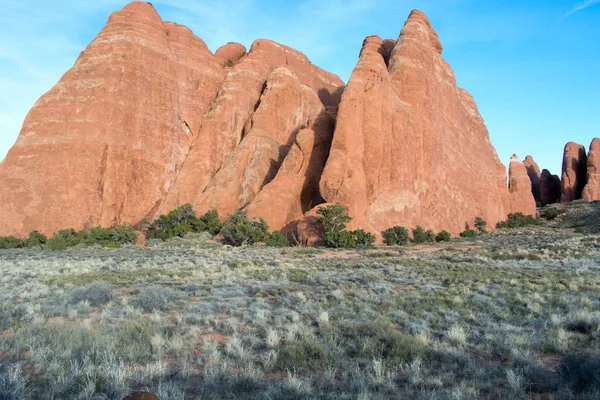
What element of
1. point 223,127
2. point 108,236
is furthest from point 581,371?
point 223,127

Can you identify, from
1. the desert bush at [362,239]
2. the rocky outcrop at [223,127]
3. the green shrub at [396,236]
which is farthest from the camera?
the rocky outcrop at [223,127]

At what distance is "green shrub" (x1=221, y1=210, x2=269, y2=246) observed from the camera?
104 ft

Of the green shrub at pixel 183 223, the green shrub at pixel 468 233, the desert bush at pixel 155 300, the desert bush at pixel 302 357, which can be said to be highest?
the green shrub at pixel 183 223

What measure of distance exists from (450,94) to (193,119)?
3195cm

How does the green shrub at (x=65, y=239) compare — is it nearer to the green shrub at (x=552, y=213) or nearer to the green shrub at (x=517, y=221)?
the green shrub at (x=517, y=221)

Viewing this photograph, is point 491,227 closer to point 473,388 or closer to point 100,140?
point 100,140

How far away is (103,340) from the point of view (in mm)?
6758

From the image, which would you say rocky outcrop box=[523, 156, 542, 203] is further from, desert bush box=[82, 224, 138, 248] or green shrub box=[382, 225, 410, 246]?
desert bush box=[82, 224, 138, 248]

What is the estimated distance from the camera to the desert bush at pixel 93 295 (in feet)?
34.1

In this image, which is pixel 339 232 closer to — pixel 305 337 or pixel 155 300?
pixel 155 300

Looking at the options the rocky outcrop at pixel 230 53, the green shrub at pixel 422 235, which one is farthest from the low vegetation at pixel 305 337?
the rocky outcrop at pixel 230 53

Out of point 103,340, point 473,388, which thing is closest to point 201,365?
point 103,340

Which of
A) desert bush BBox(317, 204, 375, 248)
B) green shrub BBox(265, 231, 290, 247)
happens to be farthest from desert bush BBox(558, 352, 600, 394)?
green shrub BBox(265, 231, 290, 247)

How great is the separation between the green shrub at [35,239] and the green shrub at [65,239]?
1451mm
